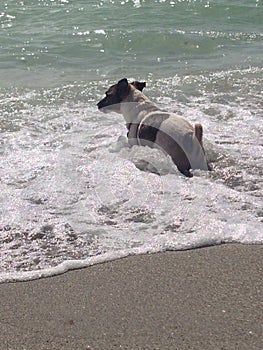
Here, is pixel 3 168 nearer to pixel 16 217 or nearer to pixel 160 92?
pixel 16 217

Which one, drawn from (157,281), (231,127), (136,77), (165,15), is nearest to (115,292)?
(157,281)

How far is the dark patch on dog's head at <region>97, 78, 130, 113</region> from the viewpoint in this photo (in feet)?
20.7

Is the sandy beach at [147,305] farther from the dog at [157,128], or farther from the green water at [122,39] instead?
the green water at [122,39]

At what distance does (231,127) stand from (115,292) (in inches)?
138

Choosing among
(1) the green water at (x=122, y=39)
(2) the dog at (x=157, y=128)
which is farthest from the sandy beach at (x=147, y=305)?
(1) the green water at (x=122, y=39)

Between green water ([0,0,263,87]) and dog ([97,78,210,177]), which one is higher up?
dog ([97,78,210,177])

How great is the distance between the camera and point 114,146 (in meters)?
5.86

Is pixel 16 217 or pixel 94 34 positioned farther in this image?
pixel 94 34

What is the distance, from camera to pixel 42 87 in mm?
8414

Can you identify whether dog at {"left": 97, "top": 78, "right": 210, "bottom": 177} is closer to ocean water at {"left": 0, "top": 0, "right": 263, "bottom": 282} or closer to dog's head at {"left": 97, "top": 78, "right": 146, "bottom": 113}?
dog's head at {"left": 97, "top": 78, "right": 146, "bottom": 113}

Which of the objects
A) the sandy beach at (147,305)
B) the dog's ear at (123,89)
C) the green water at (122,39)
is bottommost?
the green water at (122,39)

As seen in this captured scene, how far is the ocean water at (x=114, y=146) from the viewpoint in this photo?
3936mm

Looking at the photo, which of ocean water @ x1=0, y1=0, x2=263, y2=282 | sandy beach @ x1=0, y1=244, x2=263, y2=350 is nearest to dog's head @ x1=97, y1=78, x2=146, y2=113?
ocean water @ x1=0, y1=0, x2=263, y2=282

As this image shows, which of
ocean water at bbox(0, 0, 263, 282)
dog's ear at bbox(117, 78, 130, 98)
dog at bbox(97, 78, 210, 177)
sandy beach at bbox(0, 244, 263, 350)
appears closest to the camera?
sandy beach at bbox(0, 244, 263, 350)
